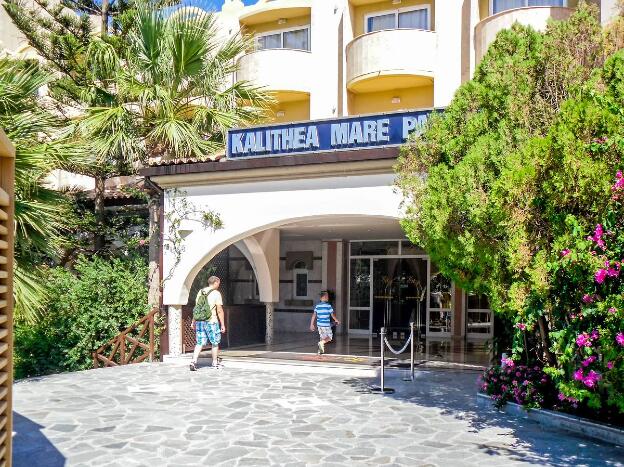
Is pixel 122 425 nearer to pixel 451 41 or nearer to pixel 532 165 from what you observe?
pixel 532 165

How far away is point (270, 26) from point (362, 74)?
16.6 feet

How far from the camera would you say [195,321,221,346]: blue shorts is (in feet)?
43.7

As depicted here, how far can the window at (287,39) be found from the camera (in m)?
23.1

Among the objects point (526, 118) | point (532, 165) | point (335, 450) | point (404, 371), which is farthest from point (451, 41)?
point (335, 450)

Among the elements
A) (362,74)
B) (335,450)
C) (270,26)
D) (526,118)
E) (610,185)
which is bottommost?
(335,450)

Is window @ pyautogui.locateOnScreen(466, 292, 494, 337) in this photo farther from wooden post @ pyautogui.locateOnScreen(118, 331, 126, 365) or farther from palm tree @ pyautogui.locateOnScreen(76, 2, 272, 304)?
wooden post @ pyautogui.locateOnScreen(118, 331, 126, 365)

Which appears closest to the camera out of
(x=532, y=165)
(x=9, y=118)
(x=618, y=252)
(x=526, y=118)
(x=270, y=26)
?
(x=618, y=252)

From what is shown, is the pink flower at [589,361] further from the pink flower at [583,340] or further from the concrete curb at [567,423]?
the concrete curb at [567,423]

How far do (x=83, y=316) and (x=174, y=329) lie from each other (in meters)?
2.32

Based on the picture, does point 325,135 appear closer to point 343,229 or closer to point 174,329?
point 174,329

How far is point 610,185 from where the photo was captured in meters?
6.44

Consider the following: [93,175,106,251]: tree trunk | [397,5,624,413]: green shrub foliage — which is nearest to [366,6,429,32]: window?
[93,175,106,251]: tree trunk

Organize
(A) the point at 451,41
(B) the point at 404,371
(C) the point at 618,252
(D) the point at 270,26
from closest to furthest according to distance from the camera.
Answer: (C) the point at 618,252
(B) the point at 404,371
(A) the point at 451,41
(D) the point at 270,26

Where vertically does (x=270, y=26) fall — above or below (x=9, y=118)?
above
